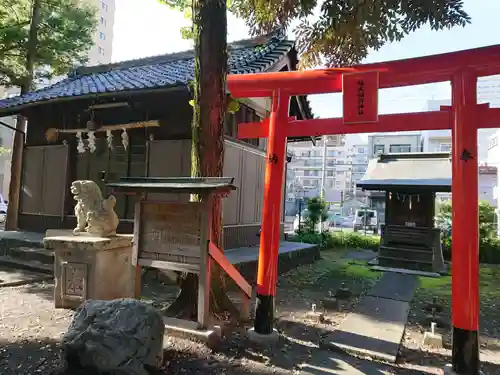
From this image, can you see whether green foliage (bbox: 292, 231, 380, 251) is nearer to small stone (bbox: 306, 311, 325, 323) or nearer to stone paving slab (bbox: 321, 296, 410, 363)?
stone paving slab (bbox: 321, 296, 410, 363)

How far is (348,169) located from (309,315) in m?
58.9

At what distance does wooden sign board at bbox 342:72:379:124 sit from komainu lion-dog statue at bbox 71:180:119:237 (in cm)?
419

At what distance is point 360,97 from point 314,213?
12883 millimetres

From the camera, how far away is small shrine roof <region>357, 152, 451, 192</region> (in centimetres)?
1120

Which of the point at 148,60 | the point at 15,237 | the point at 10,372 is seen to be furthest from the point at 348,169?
the point at 10,372

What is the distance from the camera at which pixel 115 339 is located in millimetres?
3439

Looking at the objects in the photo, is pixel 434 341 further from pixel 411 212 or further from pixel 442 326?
pixel 411 212

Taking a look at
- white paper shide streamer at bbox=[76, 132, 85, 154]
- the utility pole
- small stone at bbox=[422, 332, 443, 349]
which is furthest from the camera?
the utility pole

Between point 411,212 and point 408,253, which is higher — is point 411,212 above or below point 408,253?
above

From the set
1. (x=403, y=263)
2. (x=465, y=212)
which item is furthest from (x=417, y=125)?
(x=403, y=263)

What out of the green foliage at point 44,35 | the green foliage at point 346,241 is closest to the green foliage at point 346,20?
the green foliage at point 44,35

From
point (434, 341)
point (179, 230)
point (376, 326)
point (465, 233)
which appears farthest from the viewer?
point (376, 326)

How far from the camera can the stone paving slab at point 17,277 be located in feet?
24.4

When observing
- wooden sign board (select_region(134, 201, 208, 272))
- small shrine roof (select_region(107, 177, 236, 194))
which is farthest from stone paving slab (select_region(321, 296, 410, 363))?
small shrine roof (select_region(107, 177, 236, 194))
